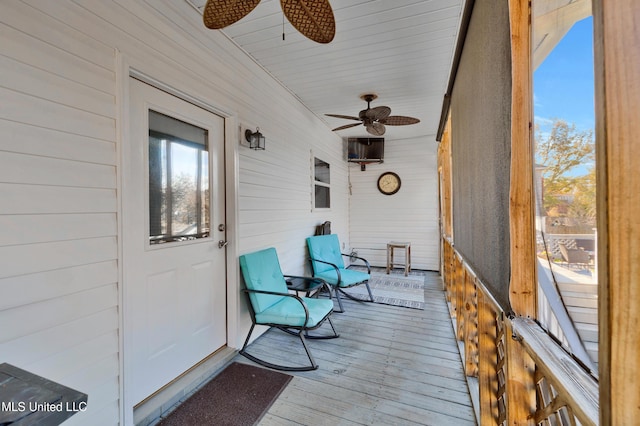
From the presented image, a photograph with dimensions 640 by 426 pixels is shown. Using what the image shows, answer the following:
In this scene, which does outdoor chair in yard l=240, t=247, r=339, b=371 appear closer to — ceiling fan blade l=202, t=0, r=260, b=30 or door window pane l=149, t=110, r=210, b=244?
door window pane l=149, t=110, r=210, b=244

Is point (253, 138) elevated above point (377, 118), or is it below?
below

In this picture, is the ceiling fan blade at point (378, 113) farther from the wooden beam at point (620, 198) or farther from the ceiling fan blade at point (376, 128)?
the wooden beam at point (620, 198)

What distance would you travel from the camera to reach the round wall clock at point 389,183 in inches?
226

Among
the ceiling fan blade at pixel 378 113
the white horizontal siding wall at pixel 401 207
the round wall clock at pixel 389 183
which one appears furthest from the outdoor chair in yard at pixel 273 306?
the round wall clock at pixel 389 183

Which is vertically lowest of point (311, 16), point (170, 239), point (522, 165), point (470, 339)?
point (470, 339)

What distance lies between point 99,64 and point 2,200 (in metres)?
0.82

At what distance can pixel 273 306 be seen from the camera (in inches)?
99.2

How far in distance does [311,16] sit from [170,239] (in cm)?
171

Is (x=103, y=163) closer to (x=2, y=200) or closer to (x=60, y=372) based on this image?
(x=2, y=200)

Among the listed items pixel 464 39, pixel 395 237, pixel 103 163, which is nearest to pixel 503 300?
pixel 464 39

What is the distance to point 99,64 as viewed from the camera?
142 cm

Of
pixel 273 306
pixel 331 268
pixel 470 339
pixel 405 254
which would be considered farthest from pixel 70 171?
pixel 405 254

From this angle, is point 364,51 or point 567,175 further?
point 364,51

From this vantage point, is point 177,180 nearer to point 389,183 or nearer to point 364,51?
point 364,51
